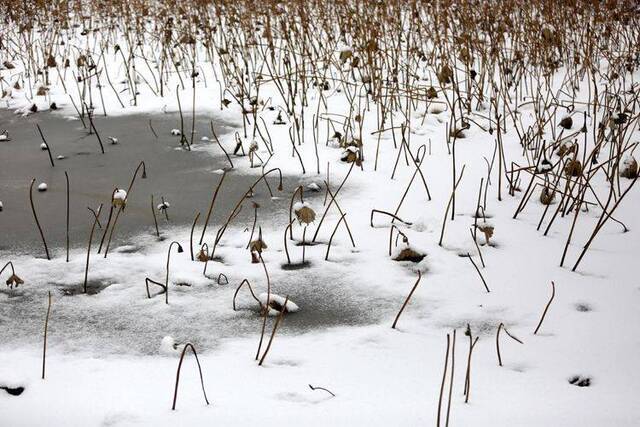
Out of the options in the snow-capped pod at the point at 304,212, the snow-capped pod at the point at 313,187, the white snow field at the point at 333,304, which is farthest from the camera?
the snow-capped pod at the point at 313,187

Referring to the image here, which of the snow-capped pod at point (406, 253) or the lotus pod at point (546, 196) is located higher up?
the lotus pod at point (546, 196)

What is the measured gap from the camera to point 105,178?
10.8 ft

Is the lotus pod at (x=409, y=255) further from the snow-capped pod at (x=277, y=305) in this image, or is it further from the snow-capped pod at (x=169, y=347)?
the snow-capped pod at (x=169, y=347)

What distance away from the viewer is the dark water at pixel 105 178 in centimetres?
275

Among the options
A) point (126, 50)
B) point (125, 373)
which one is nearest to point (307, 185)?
point (125, 373)

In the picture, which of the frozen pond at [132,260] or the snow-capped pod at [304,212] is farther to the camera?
the snow-capped pod at [304,212]

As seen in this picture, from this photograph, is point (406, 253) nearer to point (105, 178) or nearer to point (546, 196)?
point (546, 196)

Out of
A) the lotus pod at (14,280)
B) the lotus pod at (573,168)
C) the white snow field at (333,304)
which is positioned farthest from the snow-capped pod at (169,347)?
the lotus pod at (573,168)

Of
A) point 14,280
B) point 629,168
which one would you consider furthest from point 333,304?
point 629,168

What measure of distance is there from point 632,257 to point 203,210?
175 centimetres

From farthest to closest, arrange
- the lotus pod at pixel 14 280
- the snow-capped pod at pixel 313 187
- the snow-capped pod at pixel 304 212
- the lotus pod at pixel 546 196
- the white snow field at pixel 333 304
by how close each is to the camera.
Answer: the snow-capped pod at pixel 313 187, the lotus pod at pixel 546 196, the snow-capped pod at pixel 304 212, the lotus pod at pixel 14 280, the white snow field at pixel 333 304

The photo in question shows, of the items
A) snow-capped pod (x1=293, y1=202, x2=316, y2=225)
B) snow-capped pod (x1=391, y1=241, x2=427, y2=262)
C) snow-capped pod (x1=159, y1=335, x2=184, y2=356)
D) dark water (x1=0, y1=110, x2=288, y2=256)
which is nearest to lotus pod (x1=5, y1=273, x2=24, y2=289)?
dark water (x1=0, y1=110, x2=288, y2=256)

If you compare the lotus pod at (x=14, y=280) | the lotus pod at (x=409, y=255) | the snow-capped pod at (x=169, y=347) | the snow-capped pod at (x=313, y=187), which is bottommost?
the snow-capped pod at (x=169, y=347)

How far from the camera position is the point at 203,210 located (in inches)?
115
